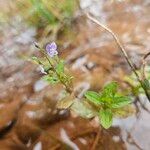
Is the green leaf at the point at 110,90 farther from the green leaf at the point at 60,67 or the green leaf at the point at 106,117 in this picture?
the green leaf at the point at 60,67

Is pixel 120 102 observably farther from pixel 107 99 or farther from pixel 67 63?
pixel 67 63

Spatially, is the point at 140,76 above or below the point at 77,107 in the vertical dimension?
below

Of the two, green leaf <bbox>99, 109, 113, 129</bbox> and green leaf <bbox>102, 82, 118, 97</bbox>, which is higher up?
green leaf <bbox>102, 82, 118, 97</bbox>

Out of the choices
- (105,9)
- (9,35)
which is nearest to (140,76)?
(105,9)

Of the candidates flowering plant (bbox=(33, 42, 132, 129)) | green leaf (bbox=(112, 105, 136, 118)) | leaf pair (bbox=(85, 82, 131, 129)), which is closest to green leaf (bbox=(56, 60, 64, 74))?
flowering plant (bbox=(33, 42, 132, 129))

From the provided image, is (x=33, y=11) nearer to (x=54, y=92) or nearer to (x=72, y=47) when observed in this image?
(x=72, y=47)

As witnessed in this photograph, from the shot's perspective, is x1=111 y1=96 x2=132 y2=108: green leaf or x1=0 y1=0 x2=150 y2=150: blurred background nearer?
x1=111 y1=96 x2=132 y2=108: green leaf

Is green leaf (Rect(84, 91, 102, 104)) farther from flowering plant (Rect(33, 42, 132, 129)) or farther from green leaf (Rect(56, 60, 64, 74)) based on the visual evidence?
green leaf (Rect(56, 60, 64, 74))

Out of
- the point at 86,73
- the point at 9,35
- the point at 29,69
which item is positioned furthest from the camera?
the point at 9,35
